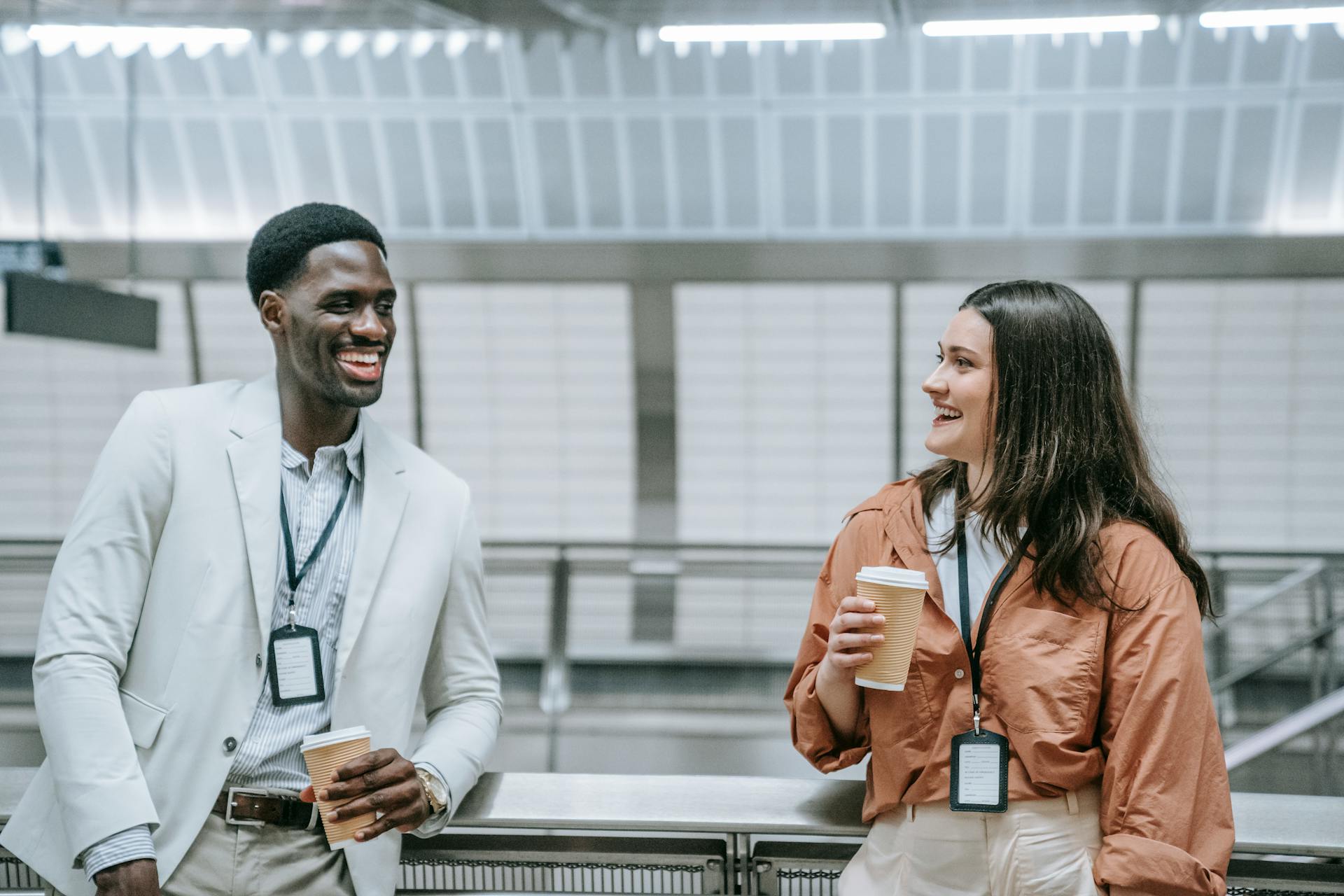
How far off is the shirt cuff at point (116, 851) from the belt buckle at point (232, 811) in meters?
0.15

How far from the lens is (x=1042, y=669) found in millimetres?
1549

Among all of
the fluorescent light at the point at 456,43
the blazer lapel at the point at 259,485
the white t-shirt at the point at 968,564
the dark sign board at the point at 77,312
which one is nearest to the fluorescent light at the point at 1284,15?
the fluorescent light at the point at 456,43

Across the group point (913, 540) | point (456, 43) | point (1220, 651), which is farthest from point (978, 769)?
point (456, 43)

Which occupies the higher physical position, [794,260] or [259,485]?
[794,260]

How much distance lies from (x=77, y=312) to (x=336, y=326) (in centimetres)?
533

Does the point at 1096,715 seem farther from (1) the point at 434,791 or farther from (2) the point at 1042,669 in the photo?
(1) the point at 434,791

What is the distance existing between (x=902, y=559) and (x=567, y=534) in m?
7.51

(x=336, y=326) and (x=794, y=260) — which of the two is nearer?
(x=336, y=326)

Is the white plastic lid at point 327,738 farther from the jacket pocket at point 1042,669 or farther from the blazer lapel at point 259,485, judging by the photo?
the jacket pocket at point 1042,669

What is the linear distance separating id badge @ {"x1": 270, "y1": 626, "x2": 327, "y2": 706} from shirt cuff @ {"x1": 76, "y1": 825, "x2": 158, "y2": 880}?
27cm

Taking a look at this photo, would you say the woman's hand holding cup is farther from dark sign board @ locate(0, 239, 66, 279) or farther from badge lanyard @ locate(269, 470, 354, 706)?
dark sign board @ locate(0, 239, 66, 279)

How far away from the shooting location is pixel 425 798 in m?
1.65

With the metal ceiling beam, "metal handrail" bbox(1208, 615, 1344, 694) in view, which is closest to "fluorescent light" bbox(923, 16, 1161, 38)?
the metal ceiling beam

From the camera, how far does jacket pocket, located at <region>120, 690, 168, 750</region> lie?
5.26ft
